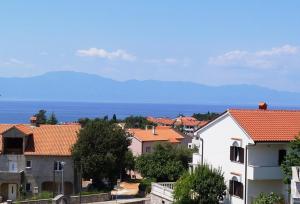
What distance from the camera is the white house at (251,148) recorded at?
119 ft

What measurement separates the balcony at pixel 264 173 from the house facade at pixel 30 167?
77.1ft

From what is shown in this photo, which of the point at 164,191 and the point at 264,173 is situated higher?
the point at 264,173

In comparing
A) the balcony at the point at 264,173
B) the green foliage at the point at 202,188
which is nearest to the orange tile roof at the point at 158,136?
the green foliage at the point at 202,188

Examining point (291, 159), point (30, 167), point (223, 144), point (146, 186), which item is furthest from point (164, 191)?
point (30, 167)

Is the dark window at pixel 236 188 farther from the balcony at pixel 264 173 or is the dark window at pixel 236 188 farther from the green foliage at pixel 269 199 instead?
the green foliage at pixel 269 199

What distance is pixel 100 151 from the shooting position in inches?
2130

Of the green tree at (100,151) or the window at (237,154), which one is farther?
the green tree at (100,151)

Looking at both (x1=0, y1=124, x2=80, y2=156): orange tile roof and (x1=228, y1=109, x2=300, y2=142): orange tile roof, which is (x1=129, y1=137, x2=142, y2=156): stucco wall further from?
(x1=228, y1=109, x2=300, y2=142): orange tile roof

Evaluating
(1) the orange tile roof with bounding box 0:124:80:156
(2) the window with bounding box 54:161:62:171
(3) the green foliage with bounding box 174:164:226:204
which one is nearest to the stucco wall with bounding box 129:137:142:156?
(1) the orange tile roof with bounding box 0:124:80:156

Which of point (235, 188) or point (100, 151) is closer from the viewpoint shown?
point (235, 188)

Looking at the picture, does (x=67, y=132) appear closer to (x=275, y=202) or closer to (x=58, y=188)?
(x=58, y=188)

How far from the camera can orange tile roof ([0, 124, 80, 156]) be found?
5534cm

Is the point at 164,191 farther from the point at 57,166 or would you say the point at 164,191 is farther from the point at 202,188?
the point at 57,166

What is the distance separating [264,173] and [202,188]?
4.28m
